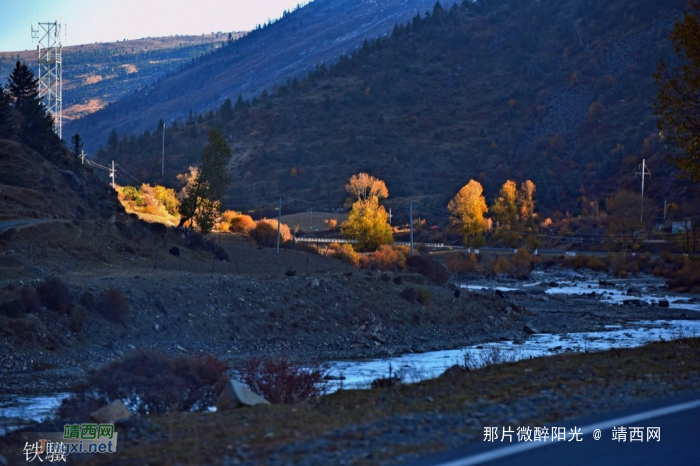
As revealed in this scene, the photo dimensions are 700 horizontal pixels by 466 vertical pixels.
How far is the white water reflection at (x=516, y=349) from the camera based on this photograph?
2132cm

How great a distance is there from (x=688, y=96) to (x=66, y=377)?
16379 millimetres

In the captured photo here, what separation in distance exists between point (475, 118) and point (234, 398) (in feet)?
457

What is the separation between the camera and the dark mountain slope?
120 metres

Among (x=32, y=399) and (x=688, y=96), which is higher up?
(x=688, y=96)

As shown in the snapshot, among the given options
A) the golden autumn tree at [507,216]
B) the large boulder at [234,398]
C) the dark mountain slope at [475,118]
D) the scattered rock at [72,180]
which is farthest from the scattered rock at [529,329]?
the dark mountain slope at [475,118]

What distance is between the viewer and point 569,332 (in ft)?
119

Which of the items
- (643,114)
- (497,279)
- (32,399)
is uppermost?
(643,114)

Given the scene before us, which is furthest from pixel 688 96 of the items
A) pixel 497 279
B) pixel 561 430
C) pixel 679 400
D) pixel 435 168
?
pixel 435 168

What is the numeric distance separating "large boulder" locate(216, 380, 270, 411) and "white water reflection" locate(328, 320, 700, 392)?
250 inches

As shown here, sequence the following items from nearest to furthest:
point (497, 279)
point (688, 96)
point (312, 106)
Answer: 1. point (688, 96)
2. point (497, 279)
3. point (312, 106)

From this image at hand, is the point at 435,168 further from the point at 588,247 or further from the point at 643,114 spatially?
the point at 588,247

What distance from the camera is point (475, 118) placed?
14600 cm

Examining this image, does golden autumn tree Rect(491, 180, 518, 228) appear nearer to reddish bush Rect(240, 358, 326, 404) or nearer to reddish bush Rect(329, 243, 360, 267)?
reddish bush Rect(329, 243, 360, 267)

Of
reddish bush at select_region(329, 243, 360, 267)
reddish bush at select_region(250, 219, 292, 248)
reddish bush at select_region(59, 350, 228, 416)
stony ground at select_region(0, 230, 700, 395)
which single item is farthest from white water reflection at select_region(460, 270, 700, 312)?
reddish bush at select_region(59, 350, 228, 416)
